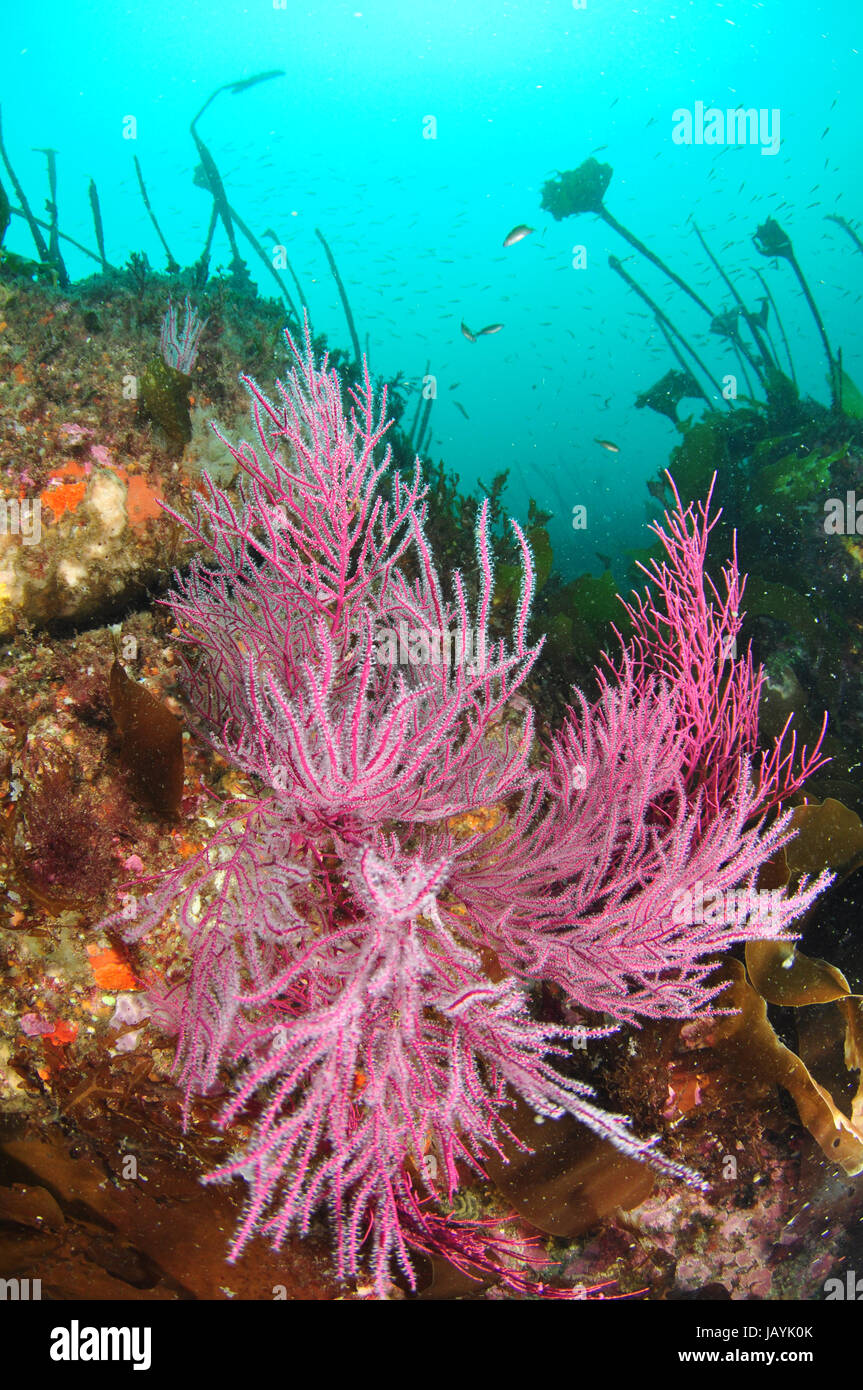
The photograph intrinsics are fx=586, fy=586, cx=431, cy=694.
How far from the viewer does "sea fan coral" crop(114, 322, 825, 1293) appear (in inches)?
69.1

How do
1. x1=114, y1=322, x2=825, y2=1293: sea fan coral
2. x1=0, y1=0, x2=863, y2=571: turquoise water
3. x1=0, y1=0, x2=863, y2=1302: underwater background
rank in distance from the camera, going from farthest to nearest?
x1=0, y1=0, x2=863, y2=571: turquoise water, x1=0, y1=0, x2=863, y2=1302: underwater background, x1=114, y1=322, x2=825, y2=1293: sea fan coral

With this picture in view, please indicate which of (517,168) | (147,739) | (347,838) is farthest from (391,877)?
(517,168)

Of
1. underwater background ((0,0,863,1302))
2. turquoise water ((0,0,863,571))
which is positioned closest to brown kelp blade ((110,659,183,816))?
underwater background ((0,0,863,1302))

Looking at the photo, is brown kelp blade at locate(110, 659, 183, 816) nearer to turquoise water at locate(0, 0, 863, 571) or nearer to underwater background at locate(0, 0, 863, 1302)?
underwater background at locate(0, 0, 863, 1302)

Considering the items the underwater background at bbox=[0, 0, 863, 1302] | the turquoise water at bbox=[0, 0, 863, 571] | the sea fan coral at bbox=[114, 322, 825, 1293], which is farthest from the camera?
the turquoise water at bbox=[0, 0, 863, 571]

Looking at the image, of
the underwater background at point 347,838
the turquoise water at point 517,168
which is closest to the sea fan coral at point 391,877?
the underwater background at point 347,838

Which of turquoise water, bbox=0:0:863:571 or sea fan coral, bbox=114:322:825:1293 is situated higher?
turquoise water, bbox=0:0:863:571

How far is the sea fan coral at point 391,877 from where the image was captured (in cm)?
176

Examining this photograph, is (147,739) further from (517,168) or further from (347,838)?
(517,168)

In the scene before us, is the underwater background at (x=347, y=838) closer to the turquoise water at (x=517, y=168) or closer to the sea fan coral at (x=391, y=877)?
the sea fan coral at (x=391, y=877)

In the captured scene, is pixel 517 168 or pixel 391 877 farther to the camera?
pixel 517 168

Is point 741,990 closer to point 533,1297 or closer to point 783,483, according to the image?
point 533,1297

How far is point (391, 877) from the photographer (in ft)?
5.36

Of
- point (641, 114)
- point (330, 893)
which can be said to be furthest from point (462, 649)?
point (641, 114)
